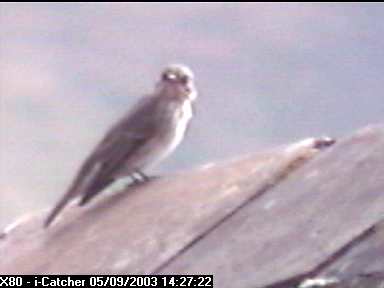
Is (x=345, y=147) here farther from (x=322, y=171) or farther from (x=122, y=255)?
(x=122, y=255)

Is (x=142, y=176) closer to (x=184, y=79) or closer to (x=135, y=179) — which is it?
(x=135, y=179)

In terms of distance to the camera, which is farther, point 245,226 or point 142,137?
point 142,137

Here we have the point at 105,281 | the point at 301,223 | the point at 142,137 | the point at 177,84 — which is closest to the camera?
the point at 301,223

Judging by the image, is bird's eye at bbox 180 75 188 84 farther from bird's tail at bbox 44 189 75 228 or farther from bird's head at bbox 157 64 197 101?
bird's tail at bbox 44 189 75 228

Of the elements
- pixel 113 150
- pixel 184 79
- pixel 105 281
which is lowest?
pixel 184 79

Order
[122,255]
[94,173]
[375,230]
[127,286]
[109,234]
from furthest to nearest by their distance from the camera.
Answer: [94,173] < [109,234] < [122,255] < [127,286] < [375,230]

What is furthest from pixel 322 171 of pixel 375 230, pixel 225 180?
pixel 375 230

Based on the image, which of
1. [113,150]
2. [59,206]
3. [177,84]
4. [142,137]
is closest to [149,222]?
[59,206]

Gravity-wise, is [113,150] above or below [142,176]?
below
